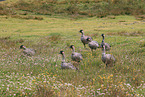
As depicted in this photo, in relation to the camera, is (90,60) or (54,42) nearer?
(90,60)

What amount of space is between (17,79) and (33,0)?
201 feet

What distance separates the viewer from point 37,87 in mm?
7711

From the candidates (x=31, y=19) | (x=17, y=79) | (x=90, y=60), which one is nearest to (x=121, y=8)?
(x=31, y=19)

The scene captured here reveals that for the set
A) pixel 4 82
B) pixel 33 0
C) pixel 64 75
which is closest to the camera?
pixel 4 82

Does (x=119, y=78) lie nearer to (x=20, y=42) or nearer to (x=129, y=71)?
(x=129, y=71)

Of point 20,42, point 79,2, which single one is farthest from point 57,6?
point 20,42

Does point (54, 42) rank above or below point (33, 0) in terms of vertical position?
below

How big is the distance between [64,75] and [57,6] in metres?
50.8

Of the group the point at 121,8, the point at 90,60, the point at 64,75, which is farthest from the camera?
the point at 121,8

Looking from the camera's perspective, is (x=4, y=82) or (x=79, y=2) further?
(x=79, y=2)

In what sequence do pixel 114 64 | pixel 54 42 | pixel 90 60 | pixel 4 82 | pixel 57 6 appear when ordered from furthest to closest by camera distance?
pixel 57 6 < pixel 54 42 < pixel 90 60 < pixel 114 64 < pixel 4 82

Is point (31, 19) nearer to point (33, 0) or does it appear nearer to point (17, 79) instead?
point (33, 0)

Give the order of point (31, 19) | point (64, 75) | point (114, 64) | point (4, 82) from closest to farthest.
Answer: point (4, 82), point (64, 75), point (114, 64), point (31, 19)

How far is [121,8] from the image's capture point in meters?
52.9
